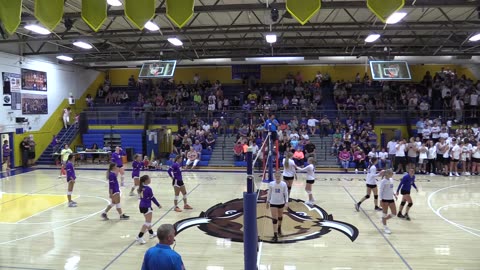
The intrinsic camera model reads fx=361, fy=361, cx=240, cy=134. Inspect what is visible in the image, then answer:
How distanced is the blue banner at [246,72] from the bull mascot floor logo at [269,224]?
20.0 m

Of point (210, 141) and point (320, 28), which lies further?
point (210, 141)

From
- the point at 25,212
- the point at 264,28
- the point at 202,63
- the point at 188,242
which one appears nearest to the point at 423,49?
the point at 264,28

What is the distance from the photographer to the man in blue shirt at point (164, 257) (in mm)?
3918

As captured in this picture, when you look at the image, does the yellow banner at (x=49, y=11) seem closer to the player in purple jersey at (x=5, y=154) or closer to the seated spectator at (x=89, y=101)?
the player in purple jersey at (x=5, y=154)

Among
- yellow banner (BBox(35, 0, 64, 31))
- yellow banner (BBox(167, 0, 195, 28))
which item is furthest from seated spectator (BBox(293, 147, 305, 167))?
yellow banner (BBox(35, 0, 64, 31))

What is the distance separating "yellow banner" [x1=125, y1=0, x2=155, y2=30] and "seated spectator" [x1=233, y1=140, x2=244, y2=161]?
16.6 m

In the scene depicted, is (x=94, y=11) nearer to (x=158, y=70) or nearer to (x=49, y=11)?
(x=49, y=11)

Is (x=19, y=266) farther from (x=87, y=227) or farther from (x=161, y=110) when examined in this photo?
(x=161, y=110)

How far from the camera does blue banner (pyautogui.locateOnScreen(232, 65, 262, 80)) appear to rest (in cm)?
3111

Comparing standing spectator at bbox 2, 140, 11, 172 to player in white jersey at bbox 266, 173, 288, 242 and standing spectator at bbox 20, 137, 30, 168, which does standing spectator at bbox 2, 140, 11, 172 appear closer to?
standing spectator at bbox 20, 137, 30, 168

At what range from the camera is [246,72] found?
1236 inches

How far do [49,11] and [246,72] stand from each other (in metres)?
25.7

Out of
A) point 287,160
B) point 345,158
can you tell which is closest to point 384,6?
point 287,160

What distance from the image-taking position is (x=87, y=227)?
10586 millimetres
